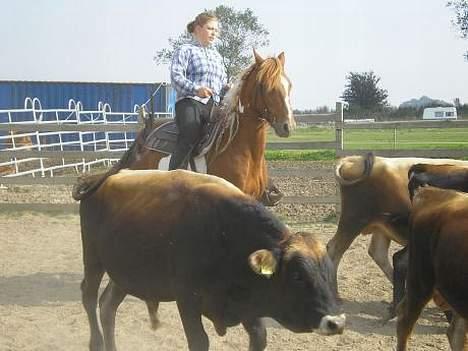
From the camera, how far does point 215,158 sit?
6719 mm

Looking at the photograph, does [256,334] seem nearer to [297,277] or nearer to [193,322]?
[193,322]

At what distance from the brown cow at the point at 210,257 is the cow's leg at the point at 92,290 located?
0.35 ft

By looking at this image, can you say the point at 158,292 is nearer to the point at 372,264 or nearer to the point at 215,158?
the point at 215,158

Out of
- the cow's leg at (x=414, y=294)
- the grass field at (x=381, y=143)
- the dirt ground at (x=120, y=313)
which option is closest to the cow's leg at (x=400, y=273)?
the dirt ground at (x=120, y=313)

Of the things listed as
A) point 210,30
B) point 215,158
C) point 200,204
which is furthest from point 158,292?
point 210,30

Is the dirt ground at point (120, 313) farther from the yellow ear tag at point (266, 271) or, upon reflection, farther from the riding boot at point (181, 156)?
the yellow ear tag at point (266, 271)

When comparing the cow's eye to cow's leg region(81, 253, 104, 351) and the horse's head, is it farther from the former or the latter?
the horse's head

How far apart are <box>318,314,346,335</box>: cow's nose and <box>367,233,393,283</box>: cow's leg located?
3.75 meters

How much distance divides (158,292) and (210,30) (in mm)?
3479

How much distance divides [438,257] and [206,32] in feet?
12.1

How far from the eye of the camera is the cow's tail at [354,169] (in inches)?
263

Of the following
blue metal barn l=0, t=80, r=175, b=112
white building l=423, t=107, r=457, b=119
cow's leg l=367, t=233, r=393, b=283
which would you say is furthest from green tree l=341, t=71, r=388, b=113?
cow's leg l=367, t=233, r=393, b=283

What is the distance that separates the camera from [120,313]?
6258 millimetres

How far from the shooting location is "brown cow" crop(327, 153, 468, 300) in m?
6.48
